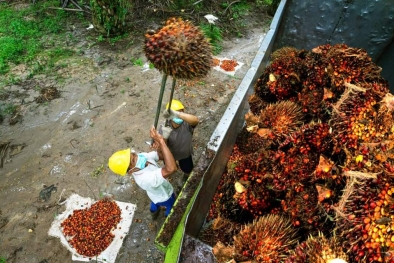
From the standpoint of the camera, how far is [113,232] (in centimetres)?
387

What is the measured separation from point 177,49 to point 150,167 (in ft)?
5.77

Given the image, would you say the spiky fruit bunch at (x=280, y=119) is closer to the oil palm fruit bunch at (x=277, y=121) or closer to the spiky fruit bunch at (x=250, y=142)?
the oil palm fruit bunch at (x=277, y=121)

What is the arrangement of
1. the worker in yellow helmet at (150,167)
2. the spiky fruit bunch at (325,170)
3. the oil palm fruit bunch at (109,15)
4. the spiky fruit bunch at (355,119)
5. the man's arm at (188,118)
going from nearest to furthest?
the spiky fruit bunch at (325,170) < the spiky fruit bunch at (355,119) < the worker in yellow helmet at (150,167) < the man's arm at (188,118) < the oil palm fruit bunch at (109,15)

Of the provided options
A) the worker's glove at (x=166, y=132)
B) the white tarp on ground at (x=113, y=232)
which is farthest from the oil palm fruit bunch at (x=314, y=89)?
the white tarp on ground at (x=113, y=232)

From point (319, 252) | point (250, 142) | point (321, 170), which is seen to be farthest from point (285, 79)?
point (319, 252)

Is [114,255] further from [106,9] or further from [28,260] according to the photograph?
[106,9]

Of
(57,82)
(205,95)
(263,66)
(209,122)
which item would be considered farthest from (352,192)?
(57,82)

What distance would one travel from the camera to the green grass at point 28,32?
23.0 ft

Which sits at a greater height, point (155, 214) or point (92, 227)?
point (155, 214)

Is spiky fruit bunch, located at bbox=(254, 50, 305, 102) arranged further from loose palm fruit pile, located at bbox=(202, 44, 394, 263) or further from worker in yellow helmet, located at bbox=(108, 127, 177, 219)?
worker in yellow helmet, located at bbox=(108, 127, 177, 219)

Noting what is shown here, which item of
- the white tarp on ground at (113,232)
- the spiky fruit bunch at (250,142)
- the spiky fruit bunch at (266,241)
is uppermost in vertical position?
the spiky fruit bunch at (266,241)

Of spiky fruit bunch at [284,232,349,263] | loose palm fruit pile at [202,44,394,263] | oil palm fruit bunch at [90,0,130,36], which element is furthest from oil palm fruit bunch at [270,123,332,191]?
oil palm fruit bunch at [90,0,130,36]

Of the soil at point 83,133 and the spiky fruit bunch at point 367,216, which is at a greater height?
the spiky fruit bunch at point 367,216

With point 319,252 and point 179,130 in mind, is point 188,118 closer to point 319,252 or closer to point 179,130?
point 179,130
